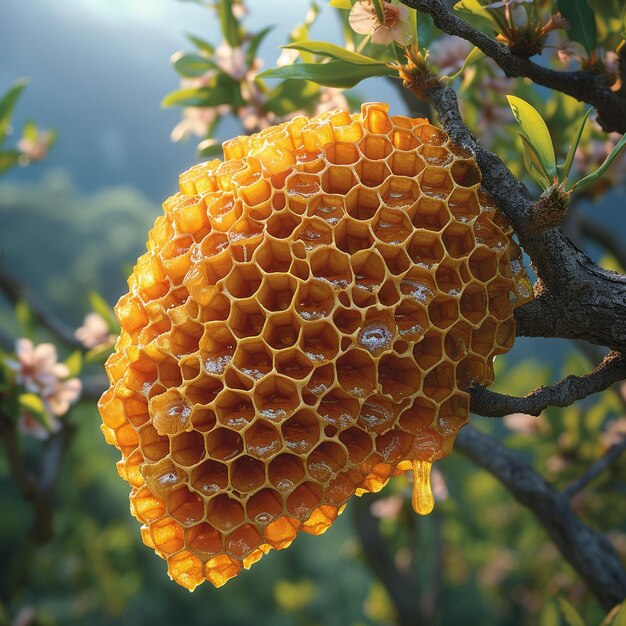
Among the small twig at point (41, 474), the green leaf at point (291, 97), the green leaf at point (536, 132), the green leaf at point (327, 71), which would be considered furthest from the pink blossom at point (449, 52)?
the small twig at point (41, 474)

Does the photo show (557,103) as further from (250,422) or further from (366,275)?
(250,422)

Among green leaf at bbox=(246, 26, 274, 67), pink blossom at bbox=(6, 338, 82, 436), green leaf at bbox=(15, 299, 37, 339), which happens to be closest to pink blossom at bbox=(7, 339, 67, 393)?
pink blossom at bbox=(6, 338, 82, 436)

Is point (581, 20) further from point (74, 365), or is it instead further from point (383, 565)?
point (383, 565)

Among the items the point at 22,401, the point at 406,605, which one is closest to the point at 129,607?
the point at 406,605

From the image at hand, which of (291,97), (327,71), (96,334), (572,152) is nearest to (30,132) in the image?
(96,334)

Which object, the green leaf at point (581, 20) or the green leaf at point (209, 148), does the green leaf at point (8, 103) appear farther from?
the green leaf at point (581, 20)

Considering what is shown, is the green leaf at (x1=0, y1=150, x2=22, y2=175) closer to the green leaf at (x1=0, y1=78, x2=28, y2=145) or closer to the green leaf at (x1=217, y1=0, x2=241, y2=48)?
the green leaf at (x1=0, y1=78, x2=28, y2=145)
